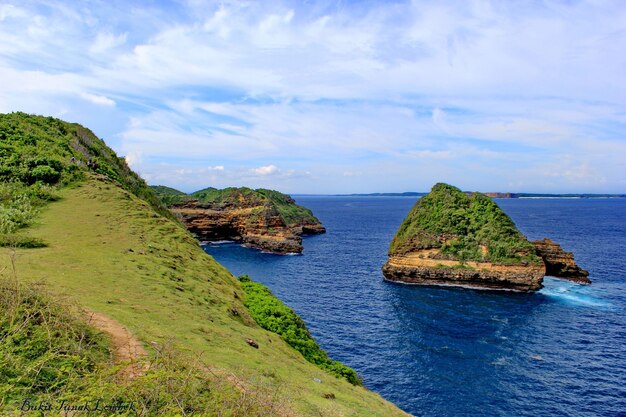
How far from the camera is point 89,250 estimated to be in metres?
21.8

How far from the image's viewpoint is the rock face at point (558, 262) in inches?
2709

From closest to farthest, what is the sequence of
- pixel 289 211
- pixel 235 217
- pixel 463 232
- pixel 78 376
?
1. pixel 78 376
2. pixel 463 232
3. pixel 235 217
4. pixel 289 211

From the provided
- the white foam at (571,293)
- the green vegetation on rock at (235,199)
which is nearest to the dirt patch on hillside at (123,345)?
the white foam at (571,293)

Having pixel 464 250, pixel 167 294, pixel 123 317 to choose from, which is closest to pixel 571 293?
pixel 464 250

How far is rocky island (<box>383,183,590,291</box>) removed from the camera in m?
64.6

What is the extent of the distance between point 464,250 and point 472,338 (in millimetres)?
27523

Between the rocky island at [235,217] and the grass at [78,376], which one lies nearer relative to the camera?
the grass at [78,376]

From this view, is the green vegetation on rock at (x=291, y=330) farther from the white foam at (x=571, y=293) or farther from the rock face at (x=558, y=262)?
the rock face at (x=558, y=262)

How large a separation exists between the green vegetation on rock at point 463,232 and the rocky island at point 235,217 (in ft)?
129

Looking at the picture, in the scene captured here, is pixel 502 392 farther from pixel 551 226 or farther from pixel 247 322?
pixel 551 226

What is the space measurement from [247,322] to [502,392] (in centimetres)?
2400

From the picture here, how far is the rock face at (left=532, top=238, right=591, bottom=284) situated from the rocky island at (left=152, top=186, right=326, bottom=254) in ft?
191

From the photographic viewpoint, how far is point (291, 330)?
25875mm

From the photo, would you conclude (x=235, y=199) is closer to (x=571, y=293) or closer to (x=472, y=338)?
(x=571, y=293)
